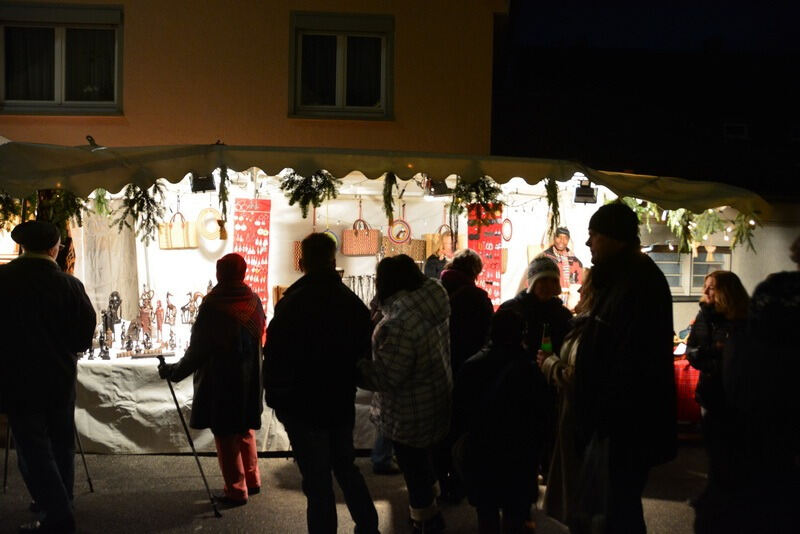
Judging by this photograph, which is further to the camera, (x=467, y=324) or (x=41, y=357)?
(x=467, y=324)

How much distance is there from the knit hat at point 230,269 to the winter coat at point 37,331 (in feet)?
2.89

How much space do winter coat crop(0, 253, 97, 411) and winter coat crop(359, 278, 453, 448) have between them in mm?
1855

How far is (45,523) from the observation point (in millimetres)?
4547

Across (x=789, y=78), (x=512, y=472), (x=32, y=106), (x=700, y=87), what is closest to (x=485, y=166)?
(x=512, y=472)

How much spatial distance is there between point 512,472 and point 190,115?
6811 millimetres

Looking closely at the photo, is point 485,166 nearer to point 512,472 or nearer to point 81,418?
point 512,472

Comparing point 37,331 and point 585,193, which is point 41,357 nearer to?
point 37,331

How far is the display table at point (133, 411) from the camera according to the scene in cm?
653

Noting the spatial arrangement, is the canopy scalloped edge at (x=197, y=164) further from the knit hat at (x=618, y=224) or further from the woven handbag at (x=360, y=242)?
the knit hat at (x=618, y=224)

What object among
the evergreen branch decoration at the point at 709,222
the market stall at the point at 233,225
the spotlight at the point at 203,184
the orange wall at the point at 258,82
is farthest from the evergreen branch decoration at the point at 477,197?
the orange wall at the point at 258,82

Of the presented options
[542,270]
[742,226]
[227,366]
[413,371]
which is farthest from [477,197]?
[742,226]

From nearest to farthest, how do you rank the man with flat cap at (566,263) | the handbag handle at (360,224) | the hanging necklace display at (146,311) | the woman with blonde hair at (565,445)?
the woman with blonde hair at (565,445)
the hanging necklace display at (146,311)
the handbag handle at (360,224)
the man with flat cap at (566,263)

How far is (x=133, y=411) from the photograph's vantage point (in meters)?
6.57

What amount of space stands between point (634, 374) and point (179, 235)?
201 inches
